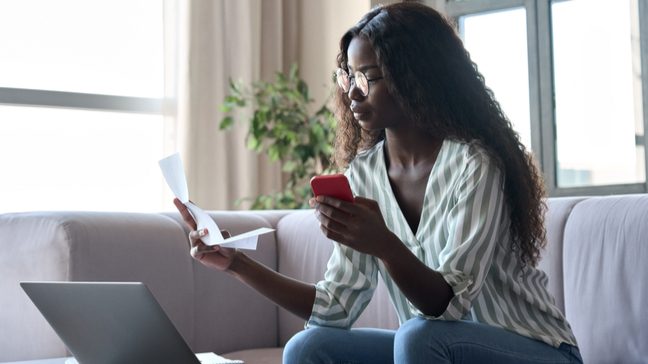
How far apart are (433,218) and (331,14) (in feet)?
10.8

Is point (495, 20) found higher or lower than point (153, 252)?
higher

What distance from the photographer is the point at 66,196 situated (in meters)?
4.30

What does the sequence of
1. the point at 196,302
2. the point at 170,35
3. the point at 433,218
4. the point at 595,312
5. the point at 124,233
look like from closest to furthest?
the point at 433,218, the point at 595,312, the point at 124,233, the point at 196,302, the point at 170,35

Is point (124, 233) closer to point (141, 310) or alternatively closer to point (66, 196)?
point (141, 310)

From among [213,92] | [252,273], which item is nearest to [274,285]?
[252,273]

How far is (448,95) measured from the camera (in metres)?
1.73

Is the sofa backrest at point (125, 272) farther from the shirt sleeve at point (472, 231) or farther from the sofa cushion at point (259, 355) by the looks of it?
the shirt sleeve at point (472, 231)

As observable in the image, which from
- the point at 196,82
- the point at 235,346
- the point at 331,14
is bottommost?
the point at 235,346

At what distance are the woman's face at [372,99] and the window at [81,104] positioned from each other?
9.05ft

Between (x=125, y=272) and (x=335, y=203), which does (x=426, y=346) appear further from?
(x=125, y=272)

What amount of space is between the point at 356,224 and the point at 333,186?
67 mm

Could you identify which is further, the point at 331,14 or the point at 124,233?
the point at 331,14

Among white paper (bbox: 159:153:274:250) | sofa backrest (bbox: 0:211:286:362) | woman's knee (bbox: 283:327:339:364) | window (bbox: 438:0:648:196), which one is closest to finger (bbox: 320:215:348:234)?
white paper (bbox: 159:153:274:250)

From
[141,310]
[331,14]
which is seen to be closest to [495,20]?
[331,14]
